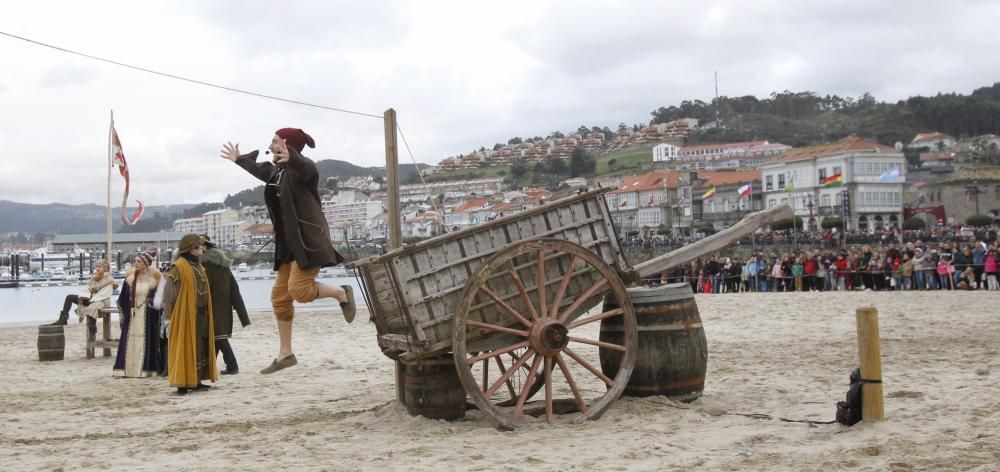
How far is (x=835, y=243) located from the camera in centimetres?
6334

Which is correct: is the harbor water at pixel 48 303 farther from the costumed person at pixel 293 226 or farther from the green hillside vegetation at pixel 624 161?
the green hillside vegetation at pixel 624 161

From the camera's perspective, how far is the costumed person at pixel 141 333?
11.0 metres

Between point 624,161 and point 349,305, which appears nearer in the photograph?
point 349,305

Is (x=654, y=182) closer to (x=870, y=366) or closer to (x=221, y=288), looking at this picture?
(x=221, y=288)

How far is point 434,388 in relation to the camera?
6672 millimetres

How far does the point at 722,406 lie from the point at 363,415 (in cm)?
296

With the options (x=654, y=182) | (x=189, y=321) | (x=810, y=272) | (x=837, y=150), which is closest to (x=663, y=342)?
(x=189, y=321)

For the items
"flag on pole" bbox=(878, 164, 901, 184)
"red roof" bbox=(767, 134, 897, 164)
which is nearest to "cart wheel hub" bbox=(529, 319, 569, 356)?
"flag on pole" bbox=(878, 164, 901, 184)

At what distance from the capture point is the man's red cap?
271 inches

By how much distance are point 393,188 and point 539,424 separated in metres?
2.29

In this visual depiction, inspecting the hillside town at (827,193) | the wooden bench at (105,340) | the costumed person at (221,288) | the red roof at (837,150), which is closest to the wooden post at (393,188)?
the costumed person at (221,288)

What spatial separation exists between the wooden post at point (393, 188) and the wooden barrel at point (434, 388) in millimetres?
266

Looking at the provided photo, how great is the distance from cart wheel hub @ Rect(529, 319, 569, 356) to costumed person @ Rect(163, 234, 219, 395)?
4434mm

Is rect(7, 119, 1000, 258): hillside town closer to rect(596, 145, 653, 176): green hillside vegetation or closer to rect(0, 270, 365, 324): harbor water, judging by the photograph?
rect(0, 270, 365, 324): harbor water
